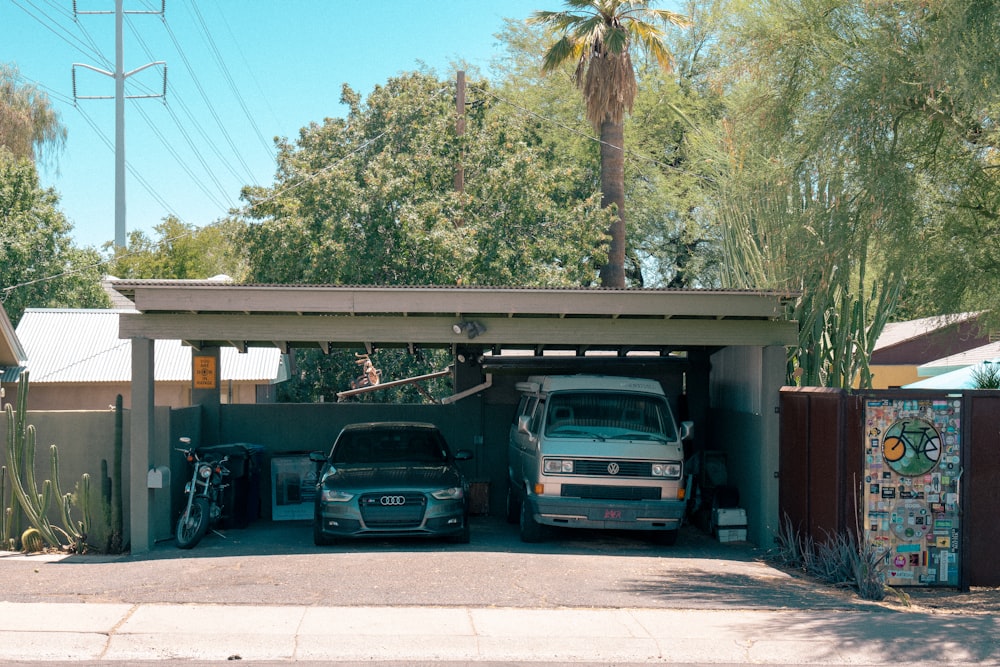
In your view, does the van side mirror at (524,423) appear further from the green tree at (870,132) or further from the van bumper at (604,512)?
the green tree at (870,132)

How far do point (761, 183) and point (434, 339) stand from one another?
4.62 metres

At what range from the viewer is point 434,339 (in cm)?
1323

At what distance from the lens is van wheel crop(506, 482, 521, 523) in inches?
602

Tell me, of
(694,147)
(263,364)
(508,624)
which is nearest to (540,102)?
(694,147)

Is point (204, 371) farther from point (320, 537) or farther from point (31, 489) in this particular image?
point (320, 537)

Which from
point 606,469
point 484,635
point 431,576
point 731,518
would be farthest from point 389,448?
point 484,635

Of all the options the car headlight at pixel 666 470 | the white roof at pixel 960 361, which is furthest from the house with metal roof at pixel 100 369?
the white roof at pixel 960 361

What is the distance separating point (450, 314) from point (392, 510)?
8.50 ft

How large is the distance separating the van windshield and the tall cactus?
602 centimetres

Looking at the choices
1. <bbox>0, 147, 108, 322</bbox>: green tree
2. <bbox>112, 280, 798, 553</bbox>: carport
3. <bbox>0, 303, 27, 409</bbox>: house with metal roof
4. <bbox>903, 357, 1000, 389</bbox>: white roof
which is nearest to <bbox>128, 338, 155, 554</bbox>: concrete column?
<bbox>112, 280, 798, 553</bbox>: carport

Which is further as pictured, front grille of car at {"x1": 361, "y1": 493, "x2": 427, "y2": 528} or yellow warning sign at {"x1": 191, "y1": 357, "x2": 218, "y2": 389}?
yellow warning sign at {"x1": 191, "y1": 357, "x2": 218, "y2": 389}

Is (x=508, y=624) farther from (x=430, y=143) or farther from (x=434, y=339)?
(x=430, y=143)

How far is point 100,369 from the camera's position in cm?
2330

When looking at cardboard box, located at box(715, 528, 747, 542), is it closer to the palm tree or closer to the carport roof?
the carport roof
